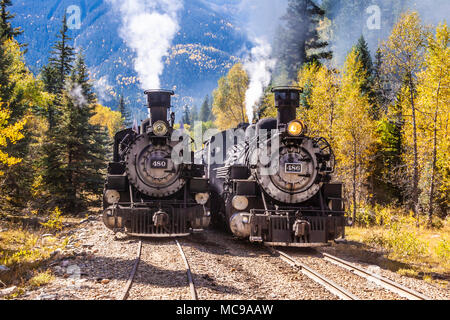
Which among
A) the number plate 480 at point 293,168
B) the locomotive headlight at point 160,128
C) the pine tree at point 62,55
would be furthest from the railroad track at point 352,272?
the pine tree at point 62,55

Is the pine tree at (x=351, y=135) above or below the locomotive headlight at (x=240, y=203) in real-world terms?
above

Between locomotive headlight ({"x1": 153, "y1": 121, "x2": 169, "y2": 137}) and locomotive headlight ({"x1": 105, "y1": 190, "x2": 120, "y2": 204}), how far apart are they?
2113mm

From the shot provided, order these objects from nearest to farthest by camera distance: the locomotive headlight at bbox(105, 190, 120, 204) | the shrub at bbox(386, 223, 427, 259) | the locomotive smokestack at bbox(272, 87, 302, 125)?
the shrub at bbox(386, 223, 427, 259), the locomotive smokestack at bbox(272, 87, 302, 125), the locomotive headlight at bbox(105, 190, 120, 204)

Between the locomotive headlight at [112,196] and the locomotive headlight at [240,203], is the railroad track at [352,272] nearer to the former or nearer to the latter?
the locomotive headlight at [240,203]

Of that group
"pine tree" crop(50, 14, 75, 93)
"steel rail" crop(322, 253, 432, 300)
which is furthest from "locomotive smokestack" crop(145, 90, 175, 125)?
"pine tree" crop(50, 14, 75, 93)

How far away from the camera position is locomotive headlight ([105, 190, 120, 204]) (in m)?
10.6

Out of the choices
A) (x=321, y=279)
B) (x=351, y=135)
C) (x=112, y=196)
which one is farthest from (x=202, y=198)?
(x=351, y=135)

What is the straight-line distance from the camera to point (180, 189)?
11195 mm

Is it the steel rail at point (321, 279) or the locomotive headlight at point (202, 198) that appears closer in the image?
the steel rail at point (321, 279)

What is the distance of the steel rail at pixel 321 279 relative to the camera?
18.4ft

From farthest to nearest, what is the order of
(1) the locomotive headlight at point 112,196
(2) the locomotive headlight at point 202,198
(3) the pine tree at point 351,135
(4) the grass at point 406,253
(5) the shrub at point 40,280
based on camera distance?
(3) the pine tree at point 351,135 → (2) the locomotive headlight at point 202,198 → (1) the locomotive headlight at point 112,196 → (4) the grass at point 406,253 → (5) the shrub at point 40,280

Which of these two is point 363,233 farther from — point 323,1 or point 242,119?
point 323,1

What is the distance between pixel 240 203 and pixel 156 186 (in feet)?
9.09

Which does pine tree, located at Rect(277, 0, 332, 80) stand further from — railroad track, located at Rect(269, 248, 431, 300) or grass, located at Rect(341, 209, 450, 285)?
railroad track, located at Rect(269, 248, 431, 300)
